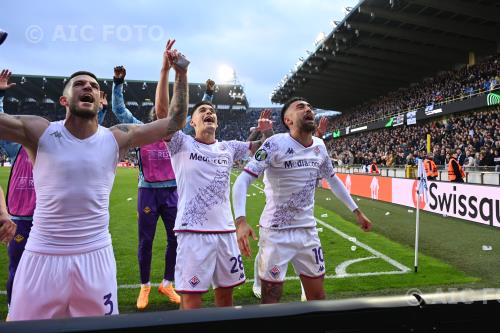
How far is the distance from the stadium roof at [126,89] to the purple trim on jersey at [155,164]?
41974mm

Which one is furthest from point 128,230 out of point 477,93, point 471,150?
point 477,93

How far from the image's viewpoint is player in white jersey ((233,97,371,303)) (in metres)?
3.44

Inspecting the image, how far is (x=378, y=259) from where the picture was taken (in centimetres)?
672

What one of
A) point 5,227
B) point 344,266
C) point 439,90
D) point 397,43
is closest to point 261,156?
point 5,227

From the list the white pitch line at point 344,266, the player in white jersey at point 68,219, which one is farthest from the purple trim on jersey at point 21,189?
the white pitch line at point 344,266

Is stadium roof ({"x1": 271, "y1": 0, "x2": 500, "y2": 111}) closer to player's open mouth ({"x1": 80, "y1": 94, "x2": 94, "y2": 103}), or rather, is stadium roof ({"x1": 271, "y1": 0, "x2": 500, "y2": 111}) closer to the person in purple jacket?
the person in purple jacket

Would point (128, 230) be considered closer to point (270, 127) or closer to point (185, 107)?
point (270, 127)

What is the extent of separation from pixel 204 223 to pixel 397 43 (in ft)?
93.3

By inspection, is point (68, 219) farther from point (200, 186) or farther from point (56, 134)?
point (200, 186)

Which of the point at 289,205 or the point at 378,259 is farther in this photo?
the point at 378,259

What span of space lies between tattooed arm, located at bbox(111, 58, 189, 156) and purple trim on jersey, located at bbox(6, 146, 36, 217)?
1.83 m

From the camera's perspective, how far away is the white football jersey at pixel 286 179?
3.57 meters

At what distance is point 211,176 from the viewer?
11.4 ft

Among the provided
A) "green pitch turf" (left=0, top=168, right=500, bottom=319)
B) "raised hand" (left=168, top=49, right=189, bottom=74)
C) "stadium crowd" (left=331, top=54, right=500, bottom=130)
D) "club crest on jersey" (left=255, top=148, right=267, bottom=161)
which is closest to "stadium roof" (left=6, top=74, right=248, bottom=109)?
"stadium crowd" (left=331, top=54, right=500, bottom=130)
